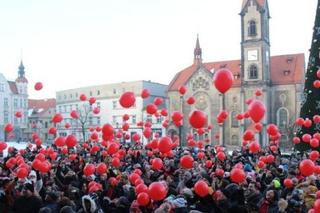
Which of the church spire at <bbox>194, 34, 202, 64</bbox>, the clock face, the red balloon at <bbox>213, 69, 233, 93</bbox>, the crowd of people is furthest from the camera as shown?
the church spire at <bbox>194, 34, 202, 64</bbox>

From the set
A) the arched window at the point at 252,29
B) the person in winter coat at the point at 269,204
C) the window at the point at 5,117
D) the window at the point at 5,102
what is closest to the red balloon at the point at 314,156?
the person in winter coat at the point at 269,204

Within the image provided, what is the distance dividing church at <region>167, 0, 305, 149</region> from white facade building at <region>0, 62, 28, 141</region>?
31423 millimetres

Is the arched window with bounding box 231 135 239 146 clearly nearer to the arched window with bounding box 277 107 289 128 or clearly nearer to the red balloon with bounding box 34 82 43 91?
the arched window with bounding box 277 107 289 128

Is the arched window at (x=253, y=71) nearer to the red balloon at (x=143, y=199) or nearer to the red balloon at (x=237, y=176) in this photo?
the red balloon at (x=237, y=176)

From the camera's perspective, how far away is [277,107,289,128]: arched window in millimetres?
57406

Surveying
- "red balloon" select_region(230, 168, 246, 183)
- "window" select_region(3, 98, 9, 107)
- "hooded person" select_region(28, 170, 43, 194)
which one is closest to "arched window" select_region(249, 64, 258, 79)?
"window" select_region(3, 98, 9, 107)

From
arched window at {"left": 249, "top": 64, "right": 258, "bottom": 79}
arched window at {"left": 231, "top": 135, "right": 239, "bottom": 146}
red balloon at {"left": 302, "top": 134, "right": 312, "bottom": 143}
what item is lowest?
arched window at {"left": 231, "top": 135, "right": 239, "bottom": 146}

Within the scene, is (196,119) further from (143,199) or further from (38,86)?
(38,86)

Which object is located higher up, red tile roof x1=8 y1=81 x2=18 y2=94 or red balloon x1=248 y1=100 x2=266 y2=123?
red tile roof x1=8 y1=81 x2=18 y2=94

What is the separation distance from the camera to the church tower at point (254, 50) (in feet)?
191

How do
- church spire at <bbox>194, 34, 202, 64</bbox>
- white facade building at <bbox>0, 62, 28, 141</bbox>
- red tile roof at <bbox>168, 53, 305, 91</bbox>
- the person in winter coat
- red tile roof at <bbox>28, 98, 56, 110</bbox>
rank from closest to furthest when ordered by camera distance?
the person in winter coat → red tile roof at <bbox>168, 53, 305, 91</bbox> → church spire at <bbox>194, 34, 202, 64</bbox> → white facade building at <bbox>0, 62, 28, 141</bbox> → red tile roof at <bbox>28, 98, 56, 110</bbox>

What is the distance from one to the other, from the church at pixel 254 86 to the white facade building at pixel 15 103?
3142 cm

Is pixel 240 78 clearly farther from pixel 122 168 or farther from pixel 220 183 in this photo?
pixel 220 183

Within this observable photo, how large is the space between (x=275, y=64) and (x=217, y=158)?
47.3 m
